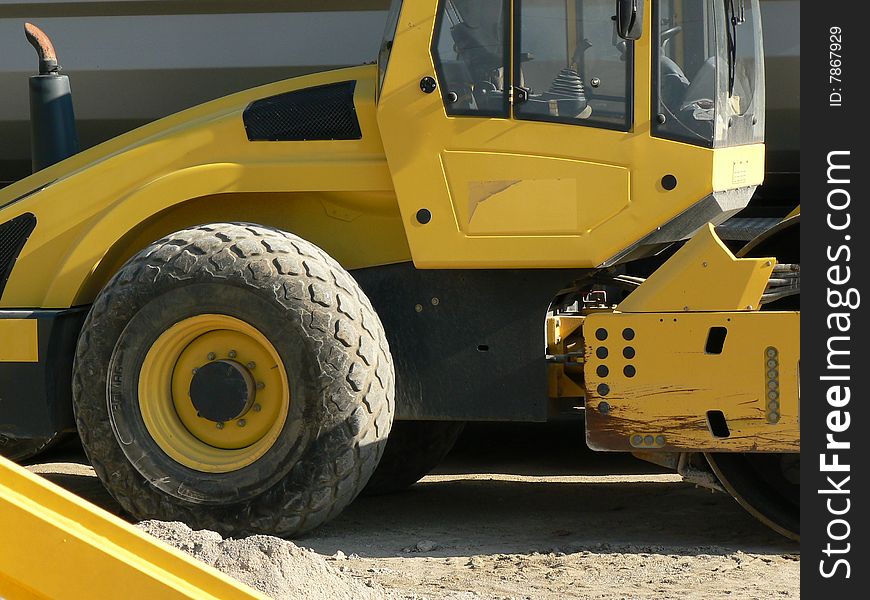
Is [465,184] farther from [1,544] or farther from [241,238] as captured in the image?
[1,544]

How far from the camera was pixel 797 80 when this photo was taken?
550 centimetres

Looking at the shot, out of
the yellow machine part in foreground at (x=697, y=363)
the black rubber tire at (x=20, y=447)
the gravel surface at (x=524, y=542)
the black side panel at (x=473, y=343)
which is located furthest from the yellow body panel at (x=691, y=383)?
the black rubber tire at (x=20, y=447)

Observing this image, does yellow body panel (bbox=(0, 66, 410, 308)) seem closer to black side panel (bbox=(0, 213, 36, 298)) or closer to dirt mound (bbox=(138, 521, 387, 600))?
black side panel (bbox=(0, 213, 36, 298))

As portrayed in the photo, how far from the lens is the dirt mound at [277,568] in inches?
140

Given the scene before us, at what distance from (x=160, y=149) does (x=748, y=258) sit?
2146 mm

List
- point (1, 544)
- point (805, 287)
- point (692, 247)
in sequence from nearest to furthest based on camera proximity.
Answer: point (1, 544)
point (805, 287)
point (692, 247)

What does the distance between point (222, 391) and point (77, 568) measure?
2.00 m

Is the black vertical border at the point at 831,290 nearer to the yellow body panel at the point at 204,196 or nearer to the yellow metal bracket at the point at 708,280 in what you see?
the yellow metal bracket at the point at 708,280

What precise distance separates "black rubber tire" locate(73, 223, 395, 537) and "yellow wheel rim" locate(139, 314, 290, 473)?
0.04 meters

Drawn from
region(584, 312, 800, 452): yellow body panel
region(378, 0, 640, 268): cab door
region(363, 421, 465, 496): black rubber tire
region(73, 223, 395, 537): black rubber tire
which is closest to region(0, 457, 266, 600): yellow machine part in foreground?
region(73, 223, 395, 537): black rubber tire

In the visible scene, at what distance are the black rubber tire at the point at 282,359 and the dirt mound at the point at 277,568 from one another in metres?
0.56

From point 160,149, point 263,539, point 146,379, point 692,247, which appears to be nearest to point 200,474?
point 146,379

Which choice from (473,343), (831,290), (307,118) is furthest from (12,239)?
(831,290)

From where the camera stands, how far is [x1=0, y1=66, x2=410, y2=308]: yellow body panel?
4.68 m
